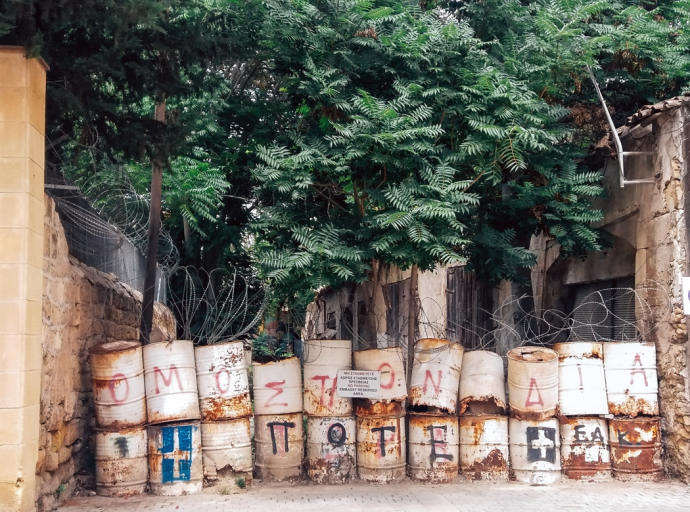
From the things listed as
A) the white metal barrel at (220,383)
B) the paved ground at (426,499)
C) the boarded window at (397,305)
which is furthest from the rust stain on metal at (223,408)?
the boarded window at (397,305)

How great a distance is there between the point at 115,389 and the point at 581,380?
5576 millimetres

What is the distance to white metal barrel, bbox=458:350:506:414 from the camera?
28.2 feet

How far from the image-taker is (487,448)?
8.51 metres

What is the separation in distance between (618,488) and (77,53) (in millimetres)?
7766

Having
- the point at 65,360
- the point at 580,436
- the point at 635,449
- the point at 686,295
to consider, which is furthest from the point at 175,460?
the point at 686,295

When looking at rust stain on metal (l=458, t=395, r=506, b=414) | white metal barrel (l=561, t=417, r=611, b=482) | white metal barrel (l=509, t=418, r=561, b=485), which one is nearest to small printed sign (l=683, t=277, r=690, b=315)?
white metal barrel (l=561, t=417, r=611, b=482)

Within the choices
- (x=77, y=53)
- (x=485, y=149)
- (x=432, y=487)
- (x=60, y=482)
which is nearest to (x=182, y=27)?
(x=77, y=53)

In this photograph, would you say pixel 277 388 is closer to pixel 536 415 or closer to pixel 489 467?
pixel 489 467

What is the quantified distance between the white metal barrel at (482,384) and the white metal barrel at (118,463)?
12.9ft

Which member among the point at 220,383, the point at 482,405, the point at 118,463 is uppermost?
the point at 220,383

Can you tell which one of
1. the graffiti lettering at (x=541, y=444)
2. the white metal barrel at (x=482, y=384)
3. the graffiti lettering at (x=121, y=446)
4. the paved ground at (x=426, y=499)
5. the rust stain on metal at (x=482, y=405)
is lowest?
the paved ground at (x=426, y=499)

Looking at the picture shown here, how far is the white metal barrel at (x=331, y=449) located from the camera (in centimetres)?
840

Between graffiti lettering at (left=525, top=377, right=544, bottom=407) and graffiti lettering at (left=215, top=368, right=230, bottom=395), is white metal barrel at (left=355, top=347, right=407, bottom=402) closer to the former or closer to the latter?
graffiti lettering at (left=525, top=377, right=544, bottom=407)

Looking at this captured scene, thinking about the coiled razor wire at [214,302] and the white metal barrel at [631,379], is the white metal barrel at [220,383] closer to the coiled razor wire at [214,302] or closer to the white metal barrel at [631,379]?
the coiled razor wire at [214,302]
